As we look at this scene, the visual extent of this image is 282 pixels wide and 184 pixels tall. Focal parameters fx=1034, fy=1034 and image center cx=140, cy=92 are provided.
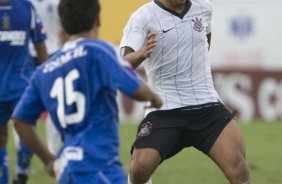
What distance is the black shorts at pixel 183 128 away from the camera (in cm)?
866

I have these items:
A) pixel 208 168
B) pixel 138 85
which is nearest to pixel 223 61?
pixel 208 168

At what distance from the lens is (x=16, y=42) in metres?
9.41

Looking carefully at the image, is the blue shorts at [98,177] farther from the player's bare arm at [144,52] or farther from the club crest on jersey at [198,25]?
the club crest on jersey at [198,25]

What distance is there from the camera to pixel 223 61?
23.3 m

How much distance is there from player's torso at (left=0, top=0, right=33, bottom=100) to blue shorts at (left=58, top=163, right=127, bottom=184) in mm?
3268

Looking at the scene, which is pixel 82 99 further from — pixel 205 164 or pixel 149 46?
pixel 205 164

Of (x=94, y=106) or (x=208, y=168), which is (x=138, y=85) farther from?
(x=208, y=168)

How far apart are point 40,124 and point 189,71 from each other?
11330 millimetres

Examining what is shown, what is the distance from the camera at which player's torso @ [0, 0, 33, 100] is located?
933cm

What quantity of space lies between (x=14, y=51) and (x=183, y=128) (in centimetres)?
180

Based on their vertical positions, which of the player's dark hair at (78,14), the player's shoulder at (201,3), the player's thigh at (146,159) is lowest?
the player's thigh at (146,159)

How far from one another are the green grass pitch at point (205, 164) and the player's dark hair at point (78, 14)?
5.56 metres

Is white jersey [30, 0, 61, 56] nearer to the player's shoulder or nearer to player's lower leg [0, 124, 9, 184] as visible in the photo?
player's lower leg [0, 124, 9, 184]

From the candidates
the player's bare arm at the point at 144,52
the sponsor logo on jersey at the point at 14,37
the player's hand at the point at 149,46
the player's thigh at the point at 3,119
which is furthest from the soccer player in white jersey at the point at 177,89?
the player's thigh at the point at 3,119
